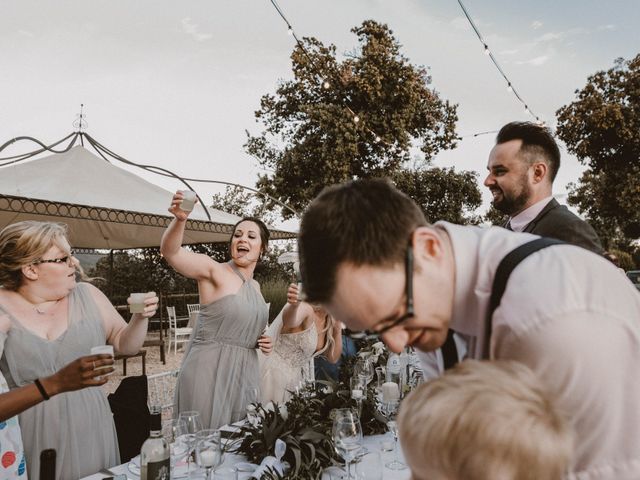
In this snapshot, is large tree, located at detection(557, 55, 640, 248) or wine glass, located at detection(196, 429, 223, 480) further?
large tree, located at detection(557, 55, 640, 248)

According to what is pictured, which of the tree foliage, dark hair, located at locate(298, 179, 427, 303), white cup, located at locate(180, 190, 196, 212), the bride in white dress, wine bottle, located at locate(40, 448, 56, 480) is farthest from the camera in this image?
the tree foliage

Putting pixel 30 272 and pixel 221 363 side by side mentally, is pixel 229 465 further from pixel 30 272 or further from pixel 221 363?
pixel 30 272

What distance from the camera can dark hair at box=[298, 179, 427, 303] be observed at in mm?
932

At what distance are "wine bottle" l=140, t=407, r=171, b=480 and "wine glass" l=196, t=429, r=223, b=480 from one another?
0.42ft

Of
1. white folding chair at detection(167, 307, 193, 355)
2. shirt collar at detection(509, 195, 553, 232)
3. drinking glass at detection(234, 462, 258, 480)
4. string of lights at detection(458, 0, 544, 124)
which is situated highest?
string of lights at detection(458, 0, 544, 124)

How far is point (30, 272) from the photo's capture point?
2.51 m

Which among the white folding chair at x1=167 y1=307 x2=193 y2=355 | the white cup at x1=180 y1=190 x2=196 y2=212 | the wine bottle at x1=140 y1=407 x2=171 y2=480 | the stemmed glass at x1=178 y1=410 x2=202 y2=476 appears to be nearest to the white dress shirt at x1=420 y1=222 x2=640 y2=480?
the wine bottle at x1=140 y1=407 x2=171 y2=480

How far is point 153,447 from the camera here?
Answer: 71.2 inches

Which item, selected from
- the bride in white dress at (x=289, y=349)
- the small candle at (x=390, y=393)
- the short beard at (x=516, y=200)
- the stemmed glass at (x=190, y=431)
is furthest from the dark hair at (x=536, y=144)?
the stemmed glass at (x=190, y=431)

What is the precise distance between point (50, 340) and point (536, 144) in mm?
3439

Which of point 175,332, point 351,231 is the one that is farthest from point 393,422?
point 175,332

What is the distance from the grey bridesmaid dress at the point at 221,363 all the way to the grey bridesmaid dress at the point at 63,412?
757 mm

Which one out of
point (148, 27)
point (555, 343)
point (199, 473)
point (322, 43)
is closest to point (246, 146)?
point (322, 43)

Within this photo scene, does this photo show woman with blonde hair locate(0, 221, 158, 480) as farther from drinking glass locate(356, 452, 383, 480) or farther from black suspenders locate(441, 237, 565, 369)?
black suspenders locate(441, 237, 565, 369)
